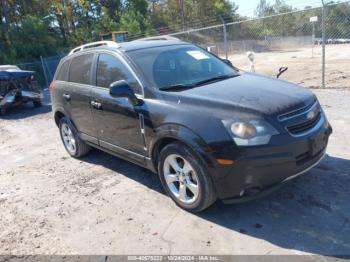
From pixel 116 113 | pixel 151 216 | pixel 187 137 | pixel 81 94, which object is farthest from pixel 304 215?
pixel 81 94

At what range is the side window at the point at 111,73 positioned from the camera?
4.38 m

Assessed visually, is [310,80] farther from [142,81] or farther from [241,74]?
[142,81]

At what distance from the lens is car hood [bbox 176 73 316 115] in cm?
356

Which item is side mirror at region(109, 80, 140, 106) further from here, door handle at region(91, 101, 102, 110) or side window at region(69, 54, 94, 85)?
side window at region(69, 54, 94, 85)

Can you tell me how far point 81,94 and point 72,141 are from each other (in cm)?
118

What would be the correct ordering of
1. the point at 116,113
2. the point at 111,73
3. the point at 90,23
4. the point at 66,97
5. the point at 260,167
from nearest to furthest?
the point at 260,167 → the point at 116,113 → the point at 111,73 → the point at 66,97 → the point at 90,23

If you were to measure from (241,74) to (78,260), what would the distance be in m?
2.93

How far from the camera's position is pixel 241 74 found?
478 centimetres

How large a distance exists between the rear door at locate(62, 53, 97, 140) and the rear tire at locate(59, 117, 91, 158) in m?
0.26

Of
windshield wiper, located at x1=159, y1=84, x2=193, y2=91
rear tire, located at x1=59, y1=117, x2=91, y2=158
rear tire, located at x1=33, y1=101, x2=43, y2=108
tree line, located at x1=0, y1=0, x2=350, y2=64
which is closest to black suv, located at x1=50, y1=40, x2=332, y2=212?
windshield wiper, located at x1=159, y1=84, x2=193, y2=91

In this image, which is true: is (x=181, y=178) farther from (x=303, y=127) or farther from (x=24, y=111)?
(x=24, y=111)

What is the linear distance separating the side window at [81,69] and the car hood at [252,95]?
6.22 feet

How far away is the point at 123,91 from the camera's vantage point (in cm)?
415

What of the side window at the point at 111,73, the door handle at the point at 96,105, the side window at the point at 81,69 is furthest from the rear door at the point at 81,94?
the side window at the point at 111,73
